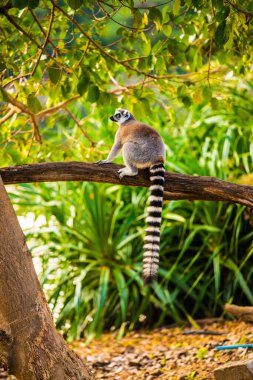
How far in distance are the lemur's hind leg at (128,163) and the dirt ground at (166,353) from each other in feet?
4.27

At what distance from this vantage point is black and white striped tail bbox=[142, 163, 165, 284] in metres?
3.20

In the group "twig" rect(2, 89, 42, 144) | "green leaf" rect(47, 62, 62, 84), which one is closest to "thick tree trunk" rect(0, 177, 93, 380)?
"green leaf" rect(47, 62, 62, 84)

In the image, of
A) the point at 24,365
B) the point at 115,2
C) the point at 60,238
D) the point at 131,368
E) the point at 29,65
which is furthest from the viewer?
the point at 60,238

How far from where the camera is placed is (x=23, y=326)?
111 inches

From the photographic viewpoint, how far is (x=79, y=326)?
6.04 meters

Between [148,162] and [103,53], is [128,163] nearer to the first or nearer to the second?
[148,162]

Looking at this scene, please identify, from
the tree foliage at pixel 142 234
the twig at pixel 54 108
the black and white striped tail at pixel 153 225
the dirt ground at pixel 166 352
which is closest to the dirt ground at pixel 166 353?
the dirt ground at pixel 166 352

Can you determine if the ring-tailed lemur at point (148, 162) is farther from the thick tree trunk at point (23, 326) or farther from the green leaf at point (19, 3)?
the green leaf at point (19, 3)

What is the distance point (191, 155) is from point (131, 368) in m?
2.52

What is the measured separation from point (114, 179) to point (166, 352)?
186cm

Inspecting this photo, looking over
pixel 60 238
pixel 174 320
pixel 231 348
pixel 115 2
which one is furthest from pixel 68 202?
pixel 115 2

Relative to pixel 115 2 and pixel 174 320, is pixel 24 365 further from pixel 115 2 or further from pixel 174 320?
pixel 174 320

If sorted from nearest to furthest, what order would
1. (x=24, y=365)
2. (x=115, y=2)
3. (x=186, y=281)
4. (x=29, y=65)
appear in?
(x=24, y=365)
(x=115, y=2)
(x=29, y=65)
(x=186, y=281)

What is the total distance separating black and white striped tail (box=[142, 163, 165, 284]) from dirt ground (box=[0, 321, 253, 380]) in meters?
0.88
